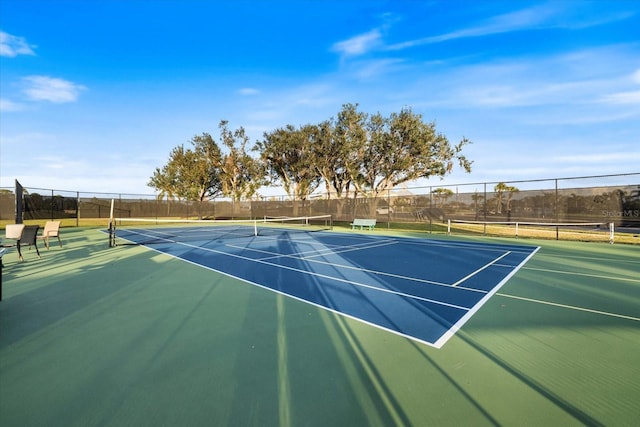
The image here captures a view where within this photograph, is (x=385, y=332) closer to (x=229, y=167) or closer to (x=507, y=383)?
(x=507, y=383)

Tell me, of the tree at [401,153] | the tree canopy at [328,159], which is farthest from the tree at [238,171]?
the tree at [401,153]

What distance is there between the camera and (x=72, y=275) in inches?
251

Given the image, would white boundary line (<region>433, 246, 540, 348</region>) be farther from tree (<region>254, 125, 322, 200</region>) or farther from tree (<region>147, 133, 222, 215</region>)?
tree (<region>147, 133, 222, 215</region>)

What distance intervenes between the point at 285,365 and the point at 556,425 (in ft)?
6.73

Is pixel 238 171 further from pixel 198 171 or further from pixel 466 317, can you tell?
pixel 466 317

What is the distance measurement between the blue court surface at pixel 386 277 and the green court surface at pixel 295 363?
31 centimetres

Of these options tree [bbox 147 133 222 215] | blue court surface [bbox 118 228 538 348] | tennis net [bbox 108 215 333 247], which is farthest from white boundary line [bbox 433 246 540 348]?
tree [bbox 147 133 222 215]

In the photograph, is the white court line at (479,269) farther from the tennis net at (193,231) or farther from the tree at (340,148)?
the tree at (340,148)

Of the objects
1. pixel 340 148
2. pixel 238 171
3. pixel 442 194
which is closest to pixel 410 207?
pixel 442 194

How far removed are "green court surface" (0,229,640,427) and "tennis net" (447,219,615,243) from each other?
10268mm

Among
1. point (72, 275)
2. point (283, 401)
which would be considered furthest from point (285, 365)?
point (72, 275)

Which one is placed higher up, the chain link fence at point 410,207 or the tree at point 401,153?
the tree at point 401,153

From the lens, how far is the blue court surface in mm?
3988

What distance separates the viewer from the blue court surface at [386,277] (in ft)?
13.1
